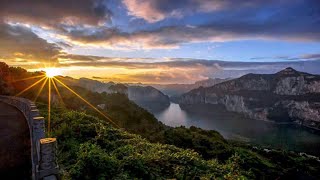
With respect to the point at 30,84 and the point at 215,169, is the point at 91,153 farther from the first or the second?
Result: the point at 30,84

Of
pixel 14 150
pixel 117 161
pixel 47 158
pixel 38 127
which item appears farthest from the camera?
pixel 14 150

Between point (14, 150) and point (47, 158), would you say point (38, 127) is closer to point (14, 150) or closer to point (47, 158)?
point (47, 158)

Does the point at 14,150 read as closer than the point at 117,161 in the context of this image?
No

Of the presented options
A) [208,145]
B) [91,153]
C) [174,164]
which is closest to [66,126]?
[91,153]

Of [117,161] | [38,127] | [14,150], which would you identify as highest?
[38,127]

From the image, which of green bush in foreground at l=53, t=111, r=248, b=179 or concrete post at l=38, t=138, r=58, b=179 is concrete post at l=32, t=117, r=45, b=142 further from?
concrete post at l=38, t=138, r=58, b=179

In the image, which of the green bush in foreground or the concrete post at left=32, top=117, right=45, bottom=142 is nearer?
the concrete post at left=32, top=117, right=45, bottom=142

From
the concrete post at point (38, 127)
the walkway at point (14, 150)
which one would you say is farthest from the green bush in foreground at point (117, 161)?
the concrete post at point (38, 127)

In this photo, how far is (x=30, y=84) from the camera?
40.9m

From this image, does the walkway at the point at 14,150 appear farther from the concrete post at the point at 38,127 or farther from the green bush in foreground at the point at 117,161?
the concrete post at the point at 38,127

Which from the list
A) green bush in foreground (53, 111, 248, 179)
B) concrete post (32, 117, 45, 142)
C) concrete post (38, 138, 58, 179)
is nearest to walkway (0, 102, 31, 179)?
green bush in foreground (53, 111, 248, 179)

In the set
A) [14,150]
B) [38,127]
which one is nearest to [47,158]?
[38,127]

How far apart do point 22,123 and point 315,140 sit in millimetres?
135878

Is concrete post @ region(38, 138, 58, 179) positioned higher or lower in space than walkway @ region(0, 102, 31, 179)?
higher
